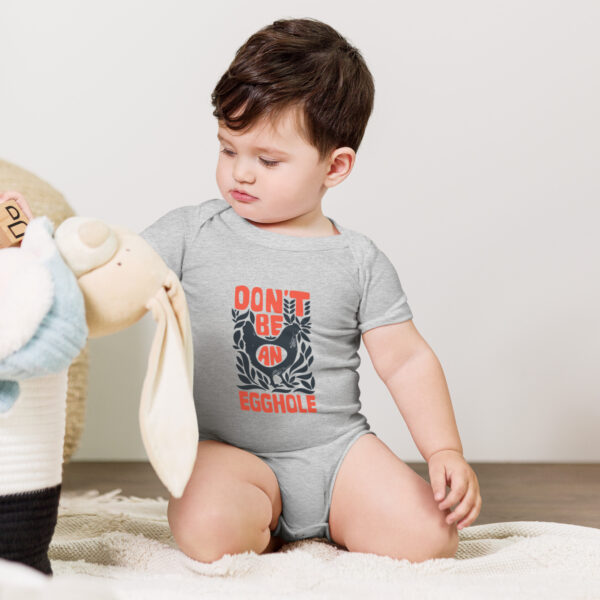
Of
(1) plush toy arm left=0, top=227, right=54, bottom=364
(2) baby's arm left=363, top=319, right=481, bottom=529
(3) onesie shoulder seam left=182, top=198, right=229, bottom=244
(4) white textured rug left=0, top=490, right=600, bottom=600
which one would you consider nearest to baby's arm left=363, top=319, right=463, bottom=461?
(2) baby's arm left=363, top=319, right=481, bottom=529

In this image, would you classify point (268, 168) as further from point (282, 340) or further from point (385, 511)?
point (385, 511)

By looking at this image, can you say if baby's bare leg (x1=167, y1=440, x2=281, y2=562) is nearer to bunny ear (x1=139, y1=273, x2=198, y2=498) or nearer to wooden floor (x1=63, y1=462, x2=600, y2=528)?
bunny ear (x1=139, y1=273, x2=198, y2=498)

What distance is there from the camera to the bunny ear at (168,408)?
0.71m

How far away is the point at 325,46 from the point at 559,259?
33.3 inches

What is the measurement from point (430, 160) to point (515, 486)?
25.0 inches

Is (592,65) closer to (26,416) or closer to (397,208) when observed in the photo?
(397,208)

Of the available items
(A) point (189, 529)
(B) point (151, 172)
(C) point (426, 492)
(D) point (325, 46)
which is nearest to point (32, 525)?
(A) point (189, 529)

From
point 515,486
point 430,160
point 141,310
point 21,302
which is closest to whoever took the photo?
point 21,302

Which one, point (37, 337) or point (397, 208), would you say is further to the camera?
point (397, 208)

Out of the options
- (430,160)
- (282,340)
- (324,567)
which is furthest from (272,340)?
(430,160)

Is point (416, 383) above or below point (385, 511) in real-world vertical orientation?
above

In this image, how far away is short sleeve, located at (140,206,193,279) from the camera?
3.38 ft

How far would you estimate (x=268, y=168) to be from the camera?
38.5 inches

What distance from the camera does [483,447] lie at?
Result: 169 cm
